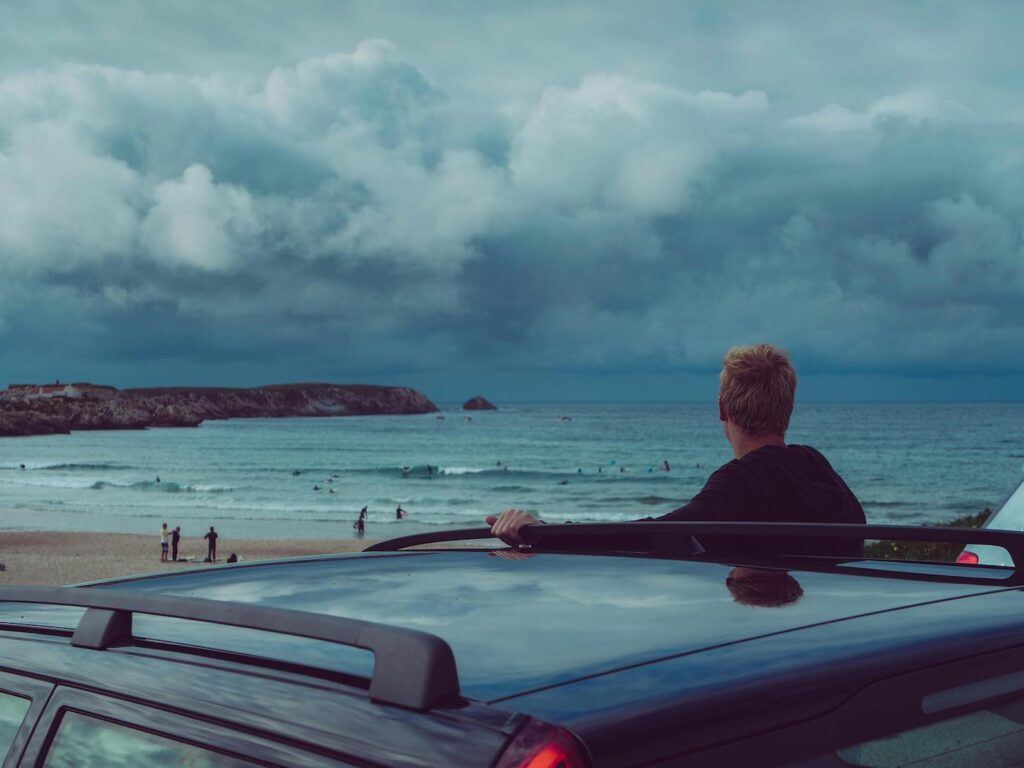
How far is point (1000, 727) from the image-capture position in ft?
5.32

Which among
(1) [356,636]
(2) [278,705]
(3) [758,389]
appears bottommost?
(2) [278,705]

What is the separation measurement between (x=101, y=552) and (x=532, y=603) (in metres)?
39.5

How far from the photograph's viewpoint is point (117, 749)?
1556mm

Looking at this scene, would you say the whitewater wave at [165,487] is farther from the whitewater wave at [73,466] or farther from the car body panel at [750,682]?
the car body panel at [750,682]

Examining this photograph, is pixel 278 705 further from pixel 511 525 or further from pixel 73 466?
pixel 73 466

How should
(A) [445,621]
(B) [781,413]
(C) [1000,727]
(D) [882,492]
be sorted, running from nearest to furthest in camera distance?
(C) [1000,727] < (A) [445,621] < (B) [781,413] < (D) [882,492]

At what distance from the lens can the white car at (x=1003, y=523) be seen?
6355 mm

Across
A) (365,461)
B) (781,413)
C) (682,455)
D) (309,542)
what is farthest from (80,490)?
(781,413)

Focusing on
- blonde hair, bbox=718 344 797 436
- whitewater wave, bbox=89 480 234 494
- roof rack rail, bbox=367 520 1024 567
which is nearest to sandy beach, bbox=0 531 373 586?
whitewater wave, bbox=89 480 234 494

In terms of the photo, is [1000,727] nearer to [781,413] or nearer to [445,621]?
[445,621]

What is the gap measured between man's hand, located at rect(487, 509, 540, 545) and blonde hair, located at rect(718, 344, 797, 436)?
5.43ft

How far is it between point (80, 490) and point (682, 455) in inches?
1920

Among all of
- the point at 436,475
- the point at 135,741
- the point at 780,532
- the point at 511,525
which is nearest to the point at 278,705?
the point at 135,741

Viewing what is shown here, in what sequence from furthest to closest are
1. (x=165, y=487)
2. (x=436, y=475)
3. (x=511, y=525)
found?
1. (x=436, y=475)
2. (x=165, y=487)
3. (x=511, y=525)
